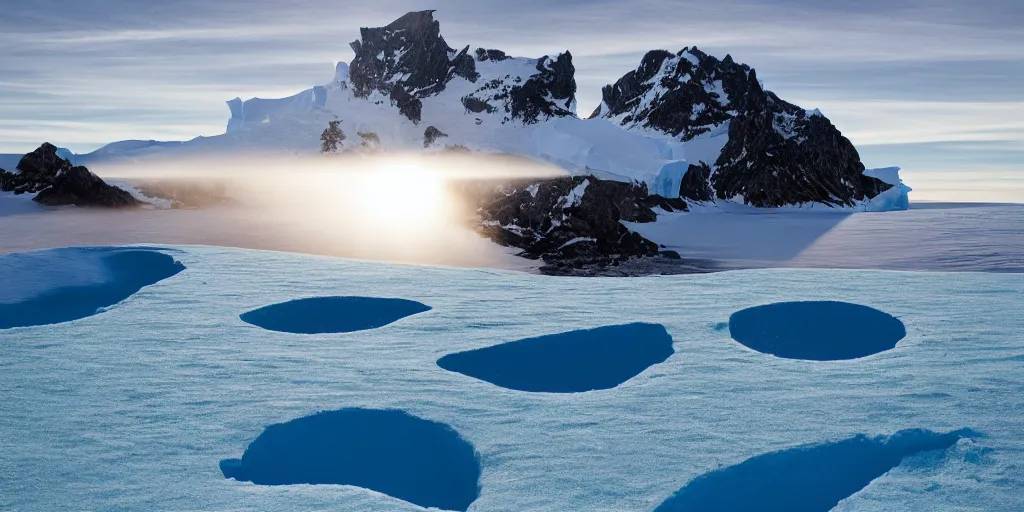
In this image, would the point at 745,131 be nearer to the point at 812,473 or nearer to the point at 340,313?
the point at 340,313

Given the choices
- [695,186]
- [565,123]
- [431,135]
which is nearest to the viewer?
[565,123]

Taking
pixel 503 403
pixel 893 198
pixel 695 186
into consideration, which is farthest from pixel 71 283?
pixel 893 198

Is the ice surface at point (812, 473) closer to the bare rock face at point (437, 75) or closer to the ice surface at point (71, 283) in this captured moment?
the ice surface at point (71, 283)

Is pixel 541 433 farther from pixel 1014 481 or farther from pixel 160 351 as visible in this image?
pixel 160 351

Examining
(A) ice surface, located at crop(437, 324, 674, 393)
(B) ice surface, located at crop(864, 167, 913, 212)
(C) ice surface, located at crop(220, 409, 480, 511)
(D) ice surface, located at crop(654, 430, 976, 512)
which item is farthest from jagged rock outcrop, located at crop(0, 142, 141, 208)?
(B) ice surface, located at crop(864, 167, 913, 212)

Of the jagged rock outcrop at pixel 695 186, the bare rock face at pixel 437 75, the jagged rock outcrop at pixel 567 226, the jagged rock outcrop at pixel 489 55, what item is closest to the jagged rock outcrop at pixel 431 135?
the bare rock face at pixel 437 75

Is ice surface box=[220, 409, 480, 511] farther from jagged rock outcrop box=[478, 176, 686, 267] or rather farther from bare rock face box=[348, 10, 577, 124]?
bare rock face box=[348, 10, 577, 124]

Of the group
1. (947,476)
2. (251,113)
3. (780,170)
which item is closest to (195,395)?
(947,476)
